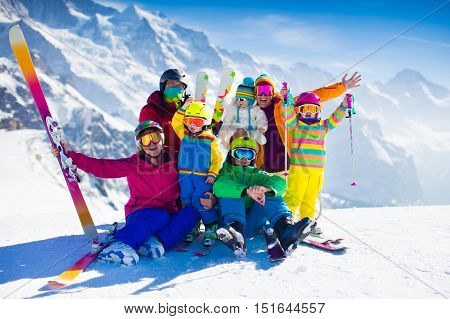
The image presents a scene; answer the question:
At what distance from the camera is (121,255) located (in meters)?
4.48

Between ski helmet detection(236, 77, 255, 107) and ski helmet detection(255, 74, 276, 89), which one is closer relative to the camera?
ski helmet detection(255, 74, 276, 89)

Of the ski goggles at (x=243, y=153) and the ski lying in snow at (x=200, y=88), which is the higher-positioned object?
the ski lying in snow at (x=200, y=88)

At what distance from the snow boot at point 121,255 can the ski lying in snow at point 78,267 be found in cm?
25

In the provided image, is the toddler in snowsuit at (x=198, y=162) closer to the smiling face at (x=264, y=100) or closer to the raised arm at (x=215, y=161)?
the raised arm at (x=215, y=161)

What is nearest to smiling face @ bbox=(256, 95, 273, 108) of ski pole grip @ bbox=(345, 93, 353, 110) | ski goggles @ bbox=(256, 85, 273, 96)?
ski goggles @ bbox=(256, 85, 273, 96)

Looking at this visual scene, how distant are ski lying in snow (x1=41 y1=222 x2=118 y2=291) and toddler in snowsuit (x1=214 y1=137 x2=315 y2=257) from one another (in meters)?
1.61

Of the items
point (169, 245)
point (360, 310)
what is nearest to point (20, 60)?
point (169, 245)

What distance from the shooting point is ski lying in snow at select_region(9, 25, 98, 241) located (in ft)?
18.5

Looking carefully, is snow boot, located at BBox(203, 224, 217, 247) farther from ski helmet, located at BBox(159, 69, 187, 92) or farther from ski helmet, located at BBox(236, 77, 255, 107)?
ski helmet, located at BBox(159, 69, 187, 92)

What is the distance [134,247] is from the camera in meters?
4.71

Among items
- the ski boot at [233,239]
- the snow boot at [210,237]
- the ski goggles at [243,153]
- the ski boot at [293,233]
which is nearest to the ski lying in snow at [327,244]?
the ski boot at [293,233]

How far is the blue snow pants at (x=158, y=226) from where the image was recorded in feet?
15.7

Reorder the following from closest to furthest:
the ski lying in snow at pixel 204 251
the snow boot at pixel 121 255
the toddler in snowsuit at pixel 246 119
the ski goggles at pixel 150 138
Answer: the snow boot at pixel 121 255
the ski lying in snow at pixel 204 251
the ski goggles at pixel 150 138
the toddler in snowsuit at pixel 246 119

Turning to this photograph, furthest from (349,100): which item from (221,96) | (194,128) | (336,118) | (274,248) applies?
(274,248)
